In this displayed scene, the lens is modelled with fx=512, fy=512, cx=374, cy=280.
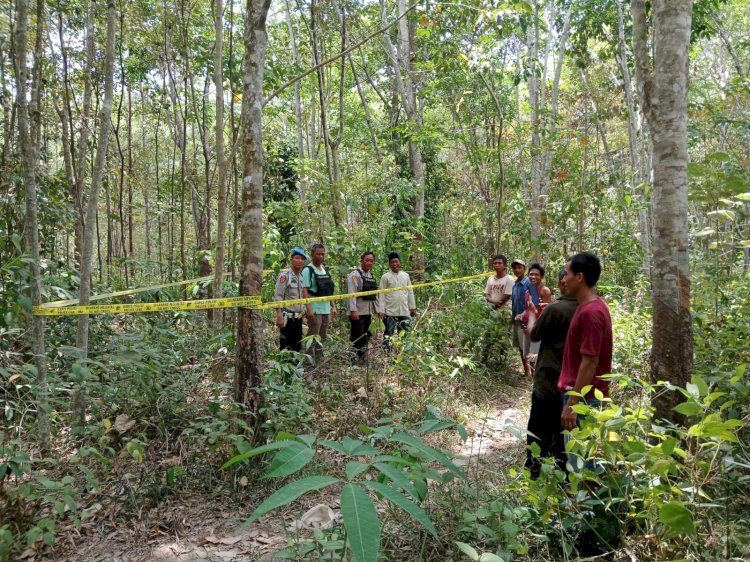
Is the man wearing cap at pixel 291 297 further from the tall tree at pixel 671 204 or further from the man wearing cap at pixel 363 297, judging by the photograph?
the tall tree at pixel 671 204

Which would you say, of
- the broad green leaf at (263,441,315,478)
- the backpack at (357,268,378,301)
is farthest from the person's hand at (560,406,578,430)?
the backpack at (357,268,378,301)

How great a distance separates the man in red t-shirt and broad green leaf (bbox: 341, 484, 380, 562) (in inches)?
78.8

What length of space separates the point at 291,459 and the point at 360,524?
0.31 meters

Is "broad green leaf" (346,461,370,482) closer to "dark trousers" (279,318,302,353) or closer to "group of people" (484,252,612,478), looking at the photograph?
"group of people" (484,252,612,478)

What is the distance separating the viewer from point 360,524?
1.22 m

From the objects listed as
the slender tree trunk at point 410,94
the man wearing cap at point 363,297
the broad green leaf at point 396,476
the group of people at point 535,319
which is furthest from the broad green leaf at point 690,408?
the slender tree trunk at point 410,94

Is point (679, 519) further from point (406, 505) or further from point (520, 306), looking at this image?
point (520, 306)

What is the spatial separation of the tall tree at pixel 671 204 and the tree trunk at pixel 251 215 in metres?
2.91

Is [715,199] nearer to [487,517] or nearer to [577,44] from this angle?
[487,517]

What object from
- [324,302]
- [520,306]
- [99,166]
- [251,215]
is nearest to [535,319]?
[520,306]

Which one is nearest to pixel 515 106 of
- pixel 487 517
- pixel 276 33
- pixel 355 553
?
pixel 276 33

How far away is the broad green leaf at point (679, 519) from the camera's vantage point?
1894mm

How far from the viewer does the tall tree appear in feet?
11.4

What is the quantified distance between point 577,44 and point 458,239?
5468mm
